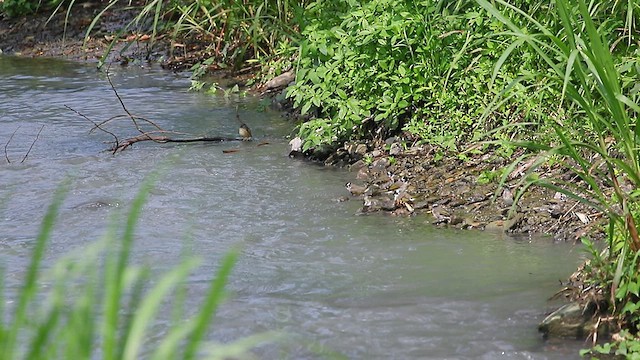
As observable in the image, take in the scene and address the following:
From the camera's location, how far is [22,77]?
32.2ft

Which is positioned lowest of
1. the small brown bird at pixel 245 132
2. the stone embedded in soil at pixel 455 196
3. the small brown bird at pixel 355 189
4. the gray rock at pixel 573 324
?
the small brown bird at pixel 245 132

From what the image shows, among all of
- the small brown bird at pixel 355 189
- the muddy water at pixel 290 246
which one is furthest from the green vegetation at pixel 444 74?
the muddy water at pixel 290 246

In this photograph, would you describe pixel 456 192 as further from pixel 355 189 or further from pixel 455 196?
pixel 355 189

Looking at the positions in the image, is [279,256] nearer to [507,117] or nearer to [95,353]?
[95,353]

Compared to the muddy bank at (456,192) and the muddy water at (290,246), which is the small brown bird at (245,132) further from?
the muddy bank at (456,192)

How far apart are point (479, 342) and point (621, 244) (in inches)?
23.5

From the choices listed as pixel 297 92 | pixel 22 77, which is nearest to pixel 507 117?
pixel 297 92

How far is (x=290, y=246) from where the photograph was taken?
469cm

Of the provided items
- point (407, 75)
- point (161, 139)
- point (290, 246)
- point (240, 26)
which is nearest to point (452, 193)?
point (407, 75)

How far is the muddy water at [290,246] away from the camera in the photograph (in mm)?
3643

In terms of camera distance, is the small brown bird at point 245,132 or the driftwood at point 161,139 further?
the small brown bird at point 245,132

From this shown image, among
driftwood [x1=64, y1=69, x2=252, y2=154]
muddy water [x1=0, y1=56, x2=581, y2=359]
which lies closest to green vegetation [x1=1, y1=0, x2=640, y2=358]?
muddy water [x1=0, y1=56, x2=581, y2=359]

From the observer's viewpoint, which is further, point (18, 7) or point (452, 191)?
point (18, 7)

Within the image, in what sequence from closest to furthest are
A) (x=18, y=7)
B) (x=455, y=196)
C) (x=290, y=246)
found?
(x=290, y=246)
(x=455, y=196)
(x=18, y=7)
